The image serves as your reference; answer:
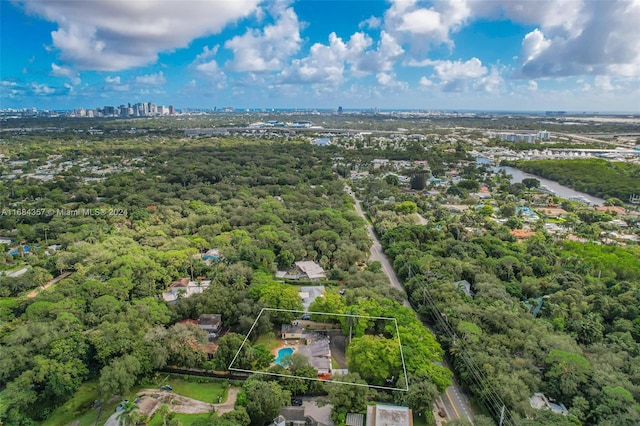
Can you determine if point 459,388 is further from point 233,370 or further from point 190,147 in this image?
point 190,147

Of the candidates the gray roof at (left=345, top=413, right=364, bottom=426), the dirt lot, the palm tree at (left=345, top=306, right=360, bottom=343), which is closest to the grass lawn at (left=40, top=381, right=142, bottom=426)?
the dirt lot

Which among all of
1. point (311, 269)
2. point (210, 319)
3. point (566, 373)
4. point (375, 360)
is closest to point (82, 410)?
point (210, 319)

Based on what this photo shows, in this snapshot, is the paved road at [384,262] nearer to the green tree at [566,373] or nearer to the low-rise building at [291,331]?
the low-rise building at [291,331]

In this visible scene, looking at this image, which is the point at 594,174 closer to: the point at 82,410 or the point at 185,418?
the point at 185,418

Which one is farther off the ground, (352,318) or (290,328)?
(352,318)

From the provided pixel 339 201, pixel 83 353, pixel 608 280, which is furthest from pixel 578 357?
pixel 339 201

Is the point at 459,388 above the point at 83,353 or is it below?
below

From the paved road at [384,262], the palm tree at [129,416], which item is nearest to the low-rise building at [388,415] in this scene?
the palm tree at [129,416]

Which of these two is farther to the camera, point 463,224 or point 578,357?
point 463,224
